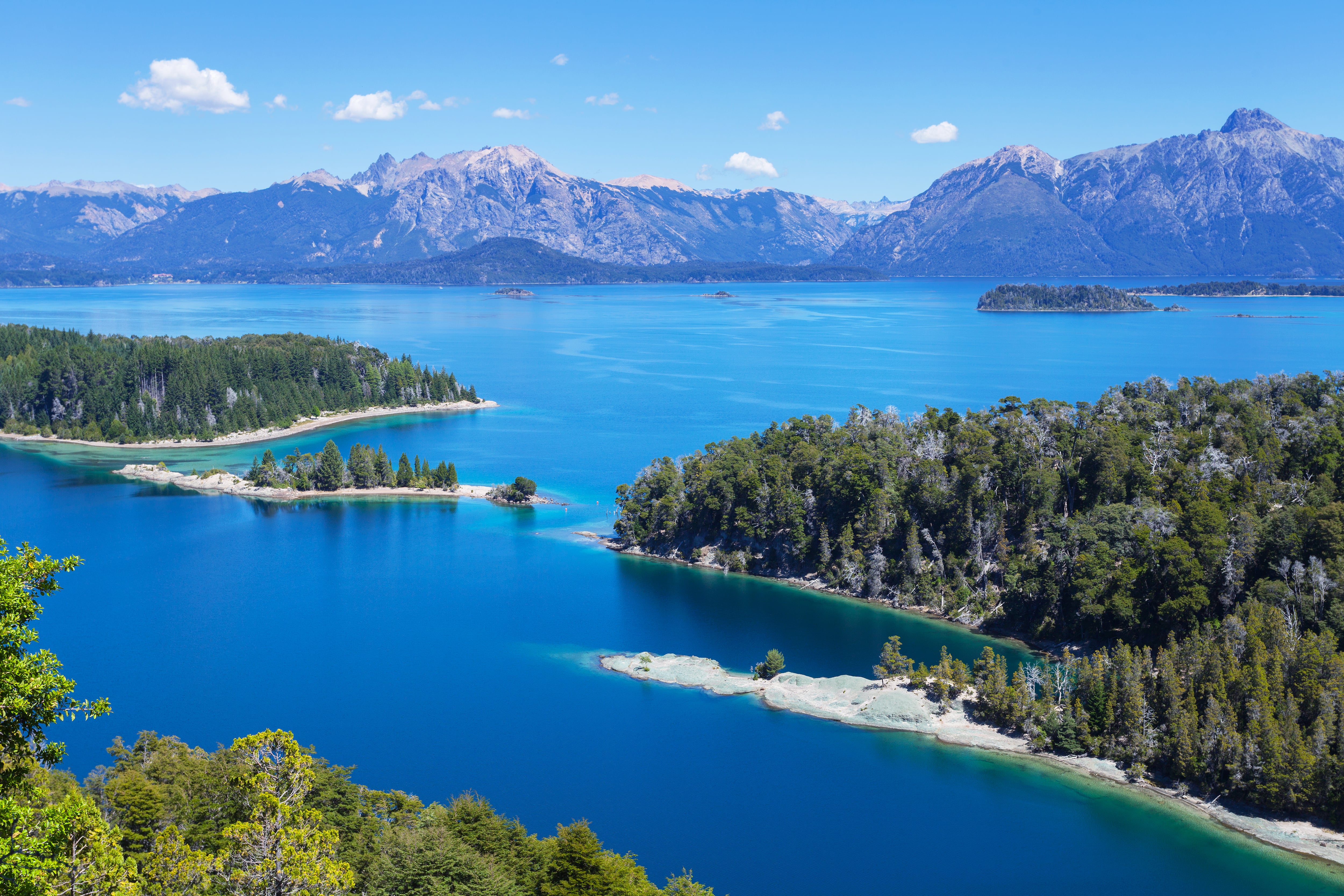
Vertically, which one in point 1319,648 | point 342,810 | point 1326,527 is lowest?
point 342,810

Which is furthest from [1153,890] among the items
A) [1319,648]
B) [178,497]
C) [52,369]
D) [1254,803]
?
[52,369]

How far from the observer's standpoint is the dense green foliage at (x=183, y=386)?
415 ft

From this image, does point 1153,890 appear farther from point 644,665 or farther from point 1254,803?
point 644,665

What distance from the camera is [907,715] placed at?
4747 centimetres

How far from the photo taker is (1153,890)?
116 feet

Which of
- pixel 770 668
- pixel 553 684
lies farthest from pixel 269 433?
pixel 770 668

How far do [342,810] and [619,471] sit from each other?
70298mm

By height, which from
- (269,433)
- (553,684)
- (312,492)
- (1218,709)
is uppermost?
(1218,709)

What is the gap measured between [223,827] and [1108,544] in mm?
47019

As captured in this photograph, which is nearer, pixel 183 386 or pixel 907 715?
pixel 907 715

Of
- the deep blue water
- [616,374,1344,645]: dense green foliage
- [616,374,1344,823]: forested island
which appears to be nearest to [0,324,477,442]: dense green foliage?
the deep blue water

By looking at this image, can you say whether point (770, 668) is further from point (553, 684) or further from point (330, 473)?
point (330, 473)

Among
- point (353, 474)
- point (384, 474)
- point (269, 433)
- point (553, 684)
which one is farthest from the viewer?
point (269, 433)

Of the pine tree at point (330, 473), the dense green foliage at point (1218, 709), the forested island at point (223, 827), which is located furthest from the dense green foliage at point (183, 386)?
the dense green foliage at point (1218, 709)
